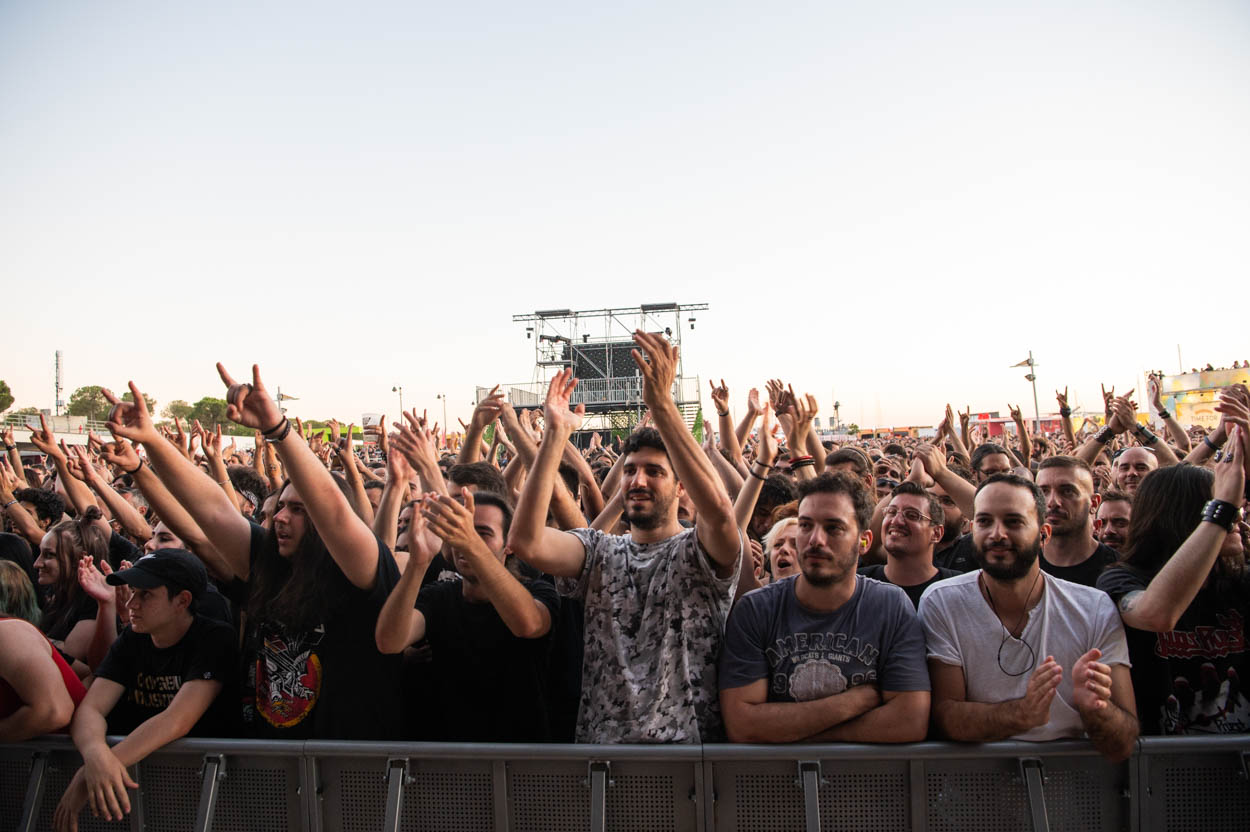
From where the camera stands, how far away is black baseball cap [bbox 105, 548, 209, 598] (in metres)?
2.92

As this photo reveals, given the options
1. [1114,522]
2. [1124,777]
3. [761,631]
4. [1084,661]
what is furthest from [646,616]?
[1114,522]

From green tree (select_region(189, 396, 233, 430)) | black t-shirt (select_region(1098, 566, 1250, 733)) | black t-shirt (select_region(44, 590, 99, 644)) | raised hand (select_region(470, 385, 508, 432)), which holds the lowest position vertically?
black t-shirt (select_region(1098, 566, 1250, 733))

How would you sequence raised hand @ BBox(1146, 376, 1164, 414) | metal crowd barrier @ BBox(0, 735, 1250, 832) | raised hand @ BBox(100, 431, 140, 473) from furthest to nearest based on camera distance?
raised hand @ BBox(1146, 376, 1164, 414) < raised hand @ BBox(100, 431, 140, 473) < metal crowd barrier @ BBox(0, 735, 1250, 832)

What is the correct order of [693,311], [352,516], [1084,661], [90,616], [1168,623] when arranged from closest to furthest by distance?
[1084,661], [1168,623], [352,516], [90,616], [693,311]

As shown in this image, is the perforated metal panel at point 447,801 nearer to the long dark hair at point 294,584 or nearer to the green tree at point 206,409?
the long dark hair at point 294,584

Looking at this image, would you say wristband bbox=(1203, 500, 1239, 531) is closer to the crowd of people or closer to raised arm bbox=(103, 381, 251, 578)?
the crowd of people

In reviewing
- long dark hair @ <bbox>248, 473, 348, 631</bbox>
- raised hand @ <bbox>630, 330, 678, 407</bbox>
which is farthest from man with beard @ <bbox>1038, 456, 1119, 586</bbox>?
long dark hair @ <bbox>248, 473, 348, 631</bbox>

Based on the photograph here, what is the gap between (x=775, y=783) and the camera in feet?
8.52

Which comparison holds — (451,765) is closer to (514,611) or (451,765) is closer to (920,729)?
(514,611)

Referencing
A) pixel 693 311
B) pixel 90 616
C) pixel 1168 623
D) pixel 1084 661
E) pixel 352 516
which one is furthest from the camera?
pixel 693 311

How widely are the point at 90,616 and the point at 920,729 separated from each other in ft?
13.6

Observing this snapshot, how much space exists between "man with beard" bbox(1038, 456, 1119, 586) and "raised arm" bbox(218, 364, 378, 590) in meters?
3.14

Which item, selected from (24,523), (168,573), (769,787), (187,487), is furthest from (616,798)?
(24,523)

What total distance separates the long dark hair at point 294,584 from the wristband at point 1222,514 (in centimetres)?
333
